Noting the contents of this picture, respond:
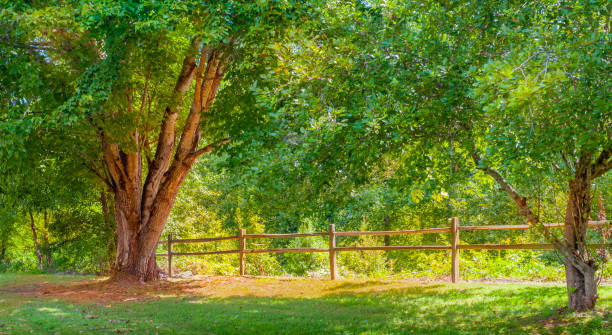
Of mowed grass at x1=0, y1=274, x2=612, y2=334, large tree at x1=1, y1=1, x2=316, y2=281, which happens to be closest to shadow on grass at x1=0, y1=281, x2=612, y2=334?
mowed grass at x1=0, y1=274, x2=612, y2=334

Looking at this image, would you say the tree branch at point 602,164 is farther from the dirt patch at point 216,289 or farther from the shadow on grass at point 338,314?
the dirt patch at point 216,289

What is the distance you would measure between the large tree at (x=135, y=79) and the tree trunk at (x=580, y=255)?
4611 mm

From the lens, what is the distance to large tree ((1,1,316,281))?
24.8 feet

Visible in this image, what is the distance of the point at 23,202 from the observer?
1638 centimetres

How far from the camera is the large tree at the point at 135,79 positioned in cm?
755

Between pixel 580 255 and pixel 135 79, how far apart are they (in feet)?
29.9

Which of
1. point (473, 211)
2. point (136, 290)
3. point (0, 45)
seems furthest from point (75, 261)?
point (473, 211)

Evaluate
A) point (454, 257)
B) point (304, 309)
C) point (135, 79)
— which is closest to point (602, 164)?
point (454, 257)

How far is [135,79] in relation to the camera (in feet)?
37.6

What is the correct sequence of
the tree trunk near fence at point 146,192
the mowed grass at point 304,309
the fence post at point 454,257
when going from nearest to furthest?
the mowed grass at point 304,309 < the fence post at point 454,257 < the tree trunk near fence at point 146,192

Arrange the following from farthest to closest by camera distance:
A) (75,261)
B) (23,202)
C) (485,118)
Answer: (75,261)
(23,202)
(485,118)

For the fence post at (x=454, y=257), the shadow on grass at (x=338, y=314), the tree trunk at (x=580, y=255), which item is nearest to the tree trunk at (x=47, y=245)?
the shadow on grass at (x=338, y=314)

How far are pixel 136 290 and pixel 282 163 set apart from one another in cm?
770

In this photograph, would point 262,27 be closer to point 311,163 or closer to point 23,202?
point 311,163
